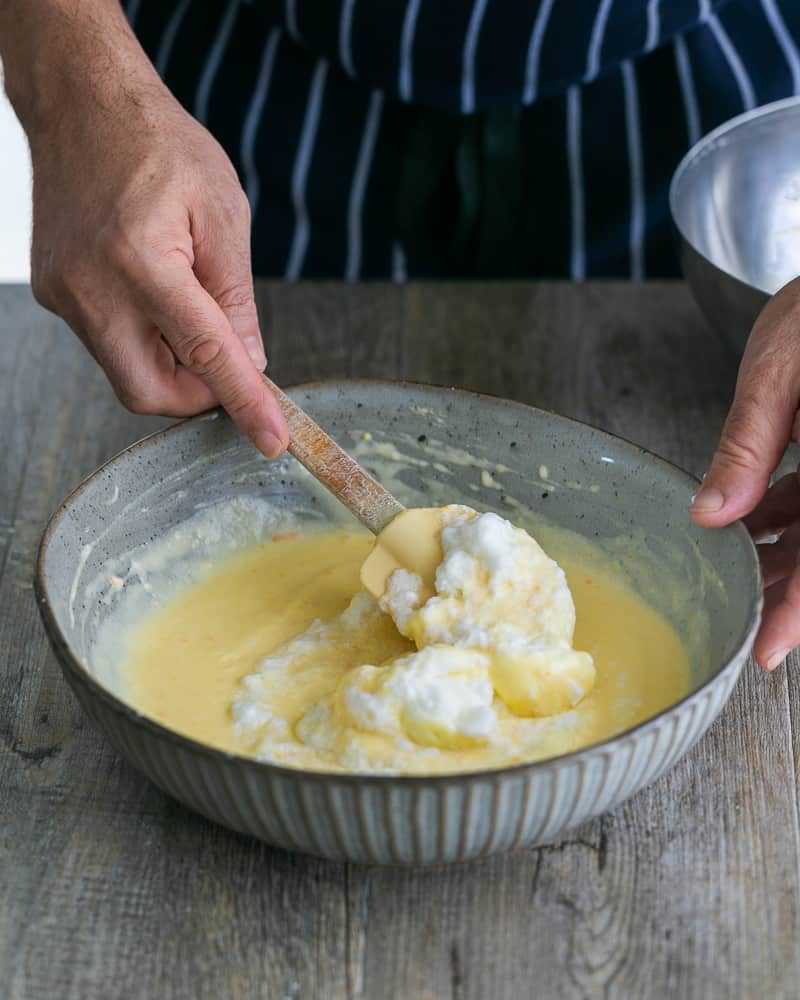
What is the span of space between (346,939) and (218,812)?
0.46ft

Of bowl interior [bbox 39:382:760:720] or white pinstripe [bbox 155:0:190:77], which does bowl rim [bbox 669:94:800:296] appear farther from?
white pinstripe [bbox 155:0:190:77]

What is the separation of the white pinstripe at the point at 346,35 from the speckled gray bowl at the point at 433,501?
535mm

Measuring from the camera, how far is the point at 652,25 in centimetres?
165

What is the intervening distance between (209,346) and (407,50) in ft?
2.04

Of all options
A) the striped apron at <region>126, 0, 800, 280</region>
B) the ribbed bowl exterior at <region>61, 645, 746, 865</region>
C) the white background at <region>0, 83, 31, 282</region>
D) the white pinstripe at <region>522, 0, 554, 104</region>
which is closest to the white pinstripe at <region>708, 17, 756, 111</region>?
the striped apron at <region>126, 0, 800, 280</region>

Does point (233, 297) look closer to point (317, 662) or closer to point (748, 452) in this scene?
point (317, 662)

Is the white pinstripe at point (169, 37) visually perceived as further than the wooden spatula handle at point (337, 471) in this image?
Yes

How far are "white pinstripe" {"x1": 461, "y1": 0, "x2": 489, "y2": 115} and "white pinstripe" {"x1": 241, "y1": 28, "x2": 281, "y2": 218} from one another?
0.26 metres

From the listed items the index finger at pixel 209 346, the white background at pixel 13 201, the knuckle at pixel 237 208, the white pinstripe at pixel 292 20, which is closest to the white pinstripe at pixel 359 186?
the white pinstripe at pixel 292 20

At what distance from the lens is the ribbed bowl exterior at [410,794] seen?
0.87 metres

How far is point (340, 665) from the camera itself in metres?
1.17

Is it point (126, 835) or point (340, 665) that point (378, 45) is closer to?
point (340, 665)

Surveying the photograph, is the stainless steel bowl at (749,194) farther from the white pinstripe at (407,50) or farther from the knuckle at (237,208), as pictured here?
the knuckle at (237,208)

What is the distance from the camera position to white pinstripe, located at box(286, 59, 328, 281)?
1764 mm
